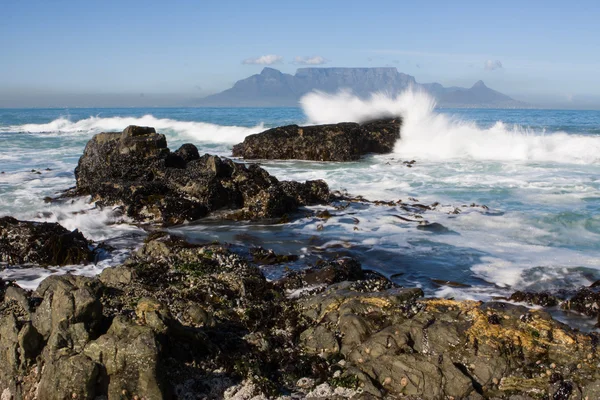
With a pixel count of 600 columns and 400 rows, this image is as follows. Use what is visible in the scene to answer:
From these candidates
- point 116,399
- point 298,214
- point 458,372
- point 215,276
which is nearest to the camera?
point 116,399

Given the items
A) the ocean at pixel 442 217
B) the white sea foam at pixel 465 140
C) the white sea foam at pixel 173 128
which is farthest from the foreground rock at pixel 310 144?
the white sea foam at pixel 173 128

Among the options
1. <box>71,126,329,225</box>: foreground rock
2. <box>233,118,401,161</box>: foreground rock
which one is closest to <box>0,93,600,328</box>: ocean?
<box>71,126,329,225</box>: foreground rock

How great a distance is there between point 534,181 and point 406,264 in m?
9.79

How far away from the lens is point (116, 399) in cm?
438

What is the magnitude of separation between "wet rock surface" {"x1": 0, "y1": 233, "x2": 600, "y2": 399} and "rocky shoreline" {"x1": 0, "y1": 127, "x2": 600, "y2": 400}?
12 mm

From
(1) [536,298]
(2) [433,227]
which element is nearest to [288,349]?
(1) [536,298]

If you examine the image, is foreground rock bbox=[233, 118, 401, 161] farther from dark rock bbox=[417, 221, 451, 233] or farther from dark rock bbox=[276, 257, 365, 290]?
dark rock bbox=[276, 257, 365, 290]

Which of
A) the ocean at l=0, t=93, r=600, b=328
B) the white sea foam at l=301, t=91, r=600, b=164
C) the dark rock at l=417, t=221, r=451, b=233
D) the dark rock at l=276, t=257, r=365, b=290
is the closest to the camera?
the dark rock at l=276, t=257, r=365, b=290

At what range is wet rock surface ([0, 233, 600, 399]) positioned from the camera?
4598 mm

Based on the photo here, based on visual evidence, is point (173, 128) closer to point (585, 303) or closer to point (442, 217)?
point (442, 217)

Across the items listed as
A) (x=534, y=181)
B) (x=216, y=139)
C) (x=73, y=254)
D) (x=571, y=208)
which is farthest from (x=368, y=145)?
(x=73, y=254)

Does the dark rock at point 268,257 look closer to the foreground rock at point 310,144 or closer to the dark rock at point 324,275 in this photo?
the dark rock at point 324,275

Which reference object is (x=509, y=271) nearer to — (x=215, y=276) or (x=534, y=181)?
(x=215, y=276)

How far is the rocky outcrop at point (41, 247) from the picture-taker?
8.59 meters
